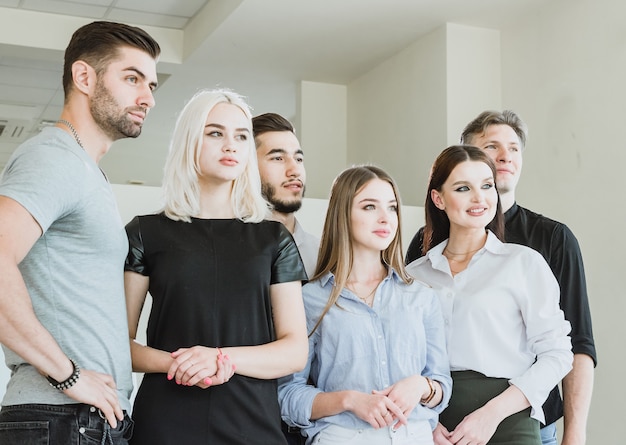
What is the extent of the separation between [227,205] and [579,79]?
3.24 m

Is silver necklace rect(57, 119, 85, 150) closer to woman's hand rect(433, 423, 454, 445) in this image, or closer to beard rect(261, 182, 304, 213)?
beard rect(261, 182, 304, 213)

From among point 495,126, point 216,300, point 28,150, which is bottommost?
point 216,300

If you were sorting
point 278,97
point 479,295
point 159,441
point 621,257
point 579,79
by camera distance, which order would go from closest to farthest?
point 159,441, point 479,295, point 621,257, point 579,79, point 278,97

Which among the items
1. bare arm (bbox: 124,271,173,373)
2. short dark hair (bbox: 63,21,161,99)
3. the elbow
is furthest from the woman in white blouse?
short dark hair (bbox: 63,21,161,99)

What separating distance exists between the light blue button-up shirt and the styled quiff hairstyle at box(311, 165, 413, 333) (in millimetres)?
50

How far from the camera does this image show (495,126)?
267 cm

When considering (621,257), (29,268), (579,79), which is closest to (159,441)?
(29,268)

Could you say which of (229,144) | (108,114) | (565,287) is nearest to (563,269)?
(565,287)

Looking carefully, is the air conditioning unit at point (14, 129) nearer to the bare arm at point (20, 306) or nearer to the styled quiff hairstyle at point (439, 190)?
the styled quiff hairstyle at point (439, 190)

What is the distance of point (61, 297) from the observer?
1.57 metres

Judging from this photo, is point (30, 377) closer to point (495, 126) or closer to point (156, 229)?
point (156, 229)

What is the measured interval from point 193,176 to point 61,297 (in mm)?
444

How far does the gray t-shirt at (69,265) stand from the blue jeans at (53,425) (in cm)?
2

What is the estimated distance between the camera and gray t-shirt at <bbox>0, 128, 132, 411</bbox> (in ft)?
5.07
